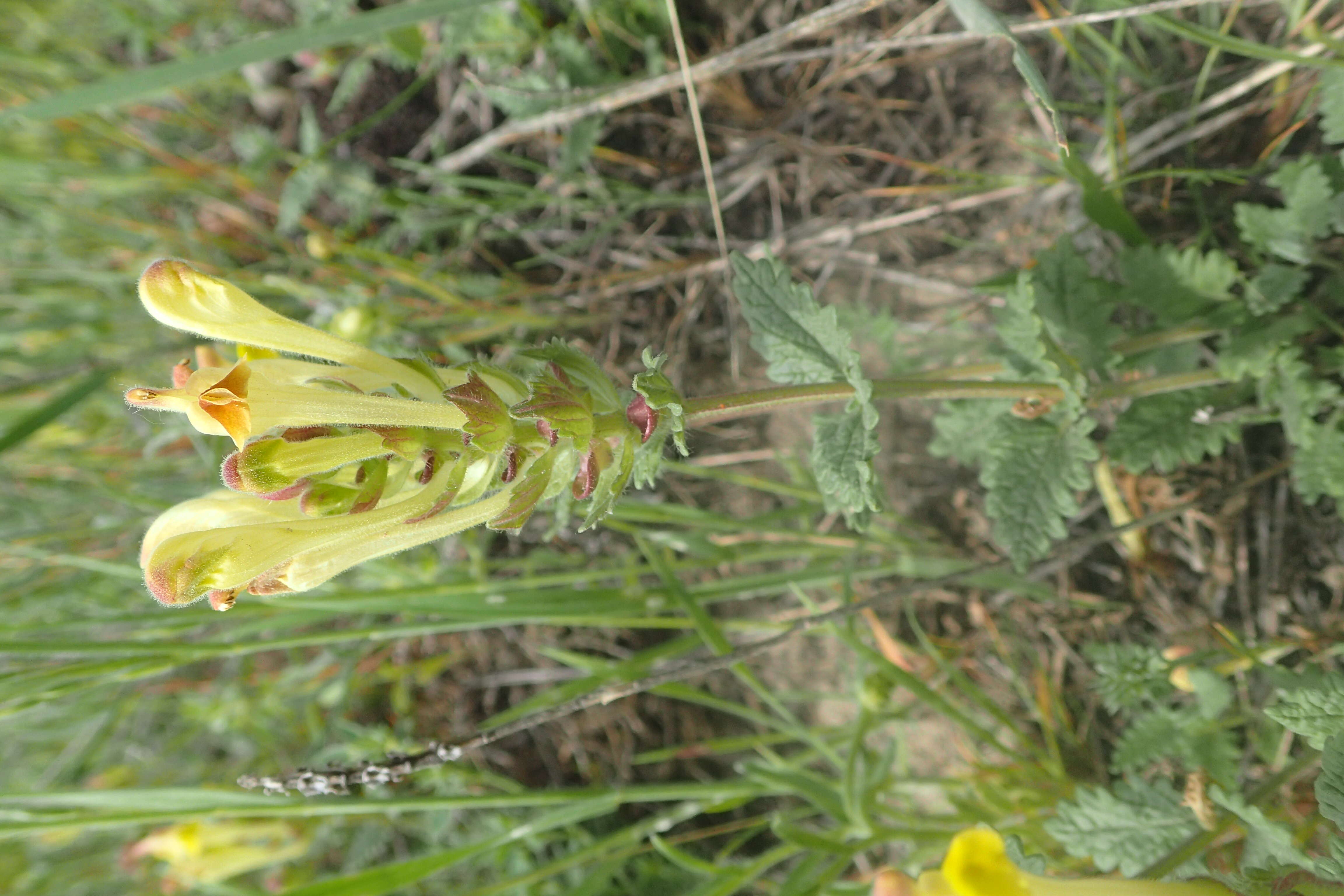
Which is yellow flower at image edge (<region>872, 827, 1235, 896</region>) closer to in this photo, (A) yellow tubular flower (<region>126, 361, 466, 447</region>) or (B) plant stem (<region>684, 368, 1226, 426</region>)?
(B) plant stem (<region>684, 368, 1226, 426</region>)

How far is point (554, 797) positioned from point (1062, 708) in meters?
1.18

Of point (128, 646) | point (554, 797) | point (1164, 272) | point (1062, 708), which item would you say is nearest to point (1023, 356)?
point (1164, 272)

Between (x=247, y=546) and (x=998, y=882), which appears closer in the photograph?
(x=998, y=882)

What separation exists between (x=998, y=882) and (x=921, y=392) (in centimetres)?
69

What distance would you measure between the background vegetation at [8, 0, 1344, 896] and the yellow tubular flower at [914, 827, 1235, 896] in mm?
111

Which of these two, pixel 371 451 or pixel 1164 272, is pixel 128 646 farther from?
pixel 1164 272

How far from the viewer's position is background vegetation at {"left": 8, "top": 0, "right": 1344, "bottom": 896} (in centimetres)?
148

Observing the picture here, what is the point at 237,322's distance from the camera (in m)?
1.20

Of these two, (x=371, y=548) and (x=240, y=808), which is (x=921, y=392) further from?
(x=240, y=808)

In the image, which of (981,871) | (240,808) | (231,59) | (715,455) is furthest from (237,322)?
(715,455)

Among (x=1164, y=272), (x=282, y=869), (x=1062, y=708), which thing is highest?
(x=1164, y=272)

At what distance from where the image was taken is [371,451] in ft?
3.86

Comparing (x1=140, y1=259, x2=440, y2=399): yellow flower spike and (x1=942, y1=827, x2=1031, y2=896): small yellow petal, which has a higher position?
(x1=140, y1=259, x2=440, y2=399): yellow flower spike

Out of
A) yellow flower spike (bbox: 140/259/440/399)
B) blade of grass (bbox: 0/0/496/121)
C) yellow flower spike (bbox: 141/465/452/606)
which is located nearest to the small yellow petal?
yellow flower spike (bbox: 141/465/452/606)
